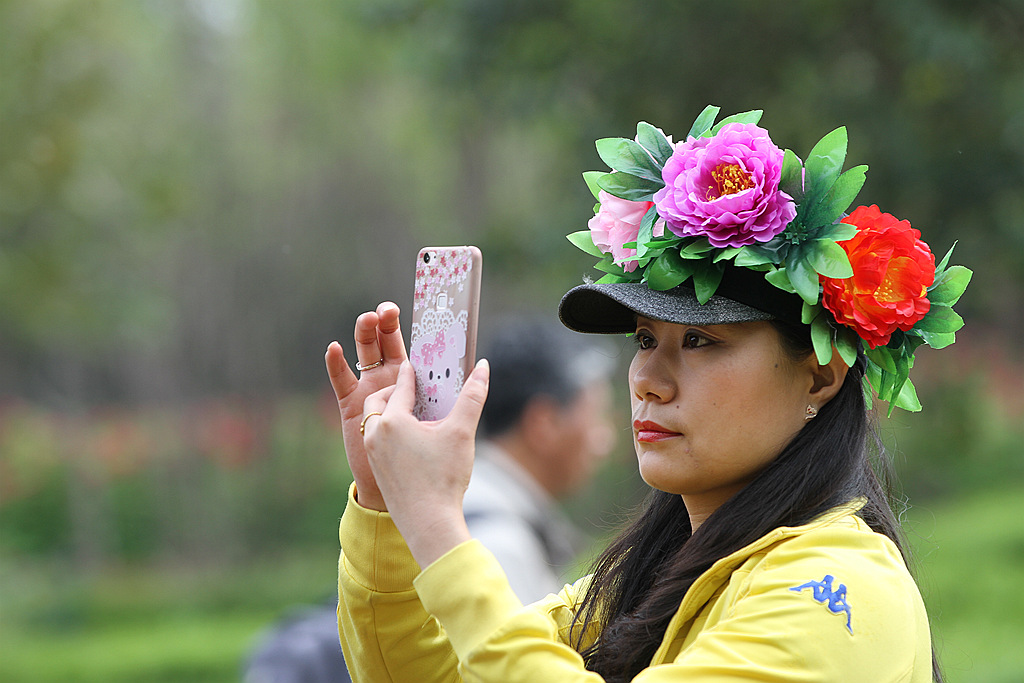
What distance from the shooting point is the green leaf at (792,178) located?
1752 mm

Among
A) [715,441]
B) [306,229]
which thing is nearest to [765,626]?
[715,441]

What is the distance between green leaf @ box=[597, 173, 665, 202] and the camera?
188cm

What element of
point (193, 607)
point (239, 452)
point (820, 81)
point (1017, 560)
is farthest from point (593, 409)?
point (239, 452)

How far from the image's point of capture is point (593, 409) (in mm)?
3615

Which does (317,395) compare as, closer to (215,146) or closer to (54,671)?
(215,146)

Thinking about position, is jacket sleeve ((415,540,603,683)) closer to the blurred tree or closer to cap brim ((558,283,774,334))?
cap brim ((558,283,774,334))

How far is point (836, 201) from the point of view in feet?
5.64

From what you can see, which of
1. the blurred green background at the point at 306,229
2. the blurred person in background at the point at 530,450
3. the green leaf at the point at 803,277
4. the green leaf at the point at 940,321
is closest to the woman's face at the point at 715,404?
the green leaf at the point at 803,277

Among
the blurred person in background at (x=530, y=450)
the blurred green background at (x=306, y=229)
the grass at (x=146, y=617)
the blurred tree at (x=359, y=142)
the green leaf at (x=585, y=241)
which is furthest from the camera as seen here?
the grass at (x=146, y=617)

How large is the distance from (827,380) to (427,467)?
690mm

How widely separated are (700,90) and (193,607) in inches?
357

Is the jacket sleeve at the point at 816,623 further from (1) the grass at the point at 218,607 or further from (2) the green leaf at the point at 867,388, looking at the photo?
(1) the grass at the point at 218,607

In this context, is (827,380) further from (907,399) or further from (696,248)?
(696,248)

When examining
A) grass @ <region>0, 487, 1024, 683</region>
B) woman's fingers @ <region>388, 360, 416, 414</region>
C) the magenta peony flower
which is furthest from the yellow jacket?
grass @ <region>0, 487, 1024, 683</region>
